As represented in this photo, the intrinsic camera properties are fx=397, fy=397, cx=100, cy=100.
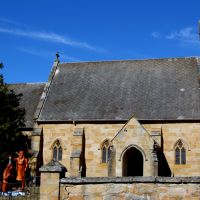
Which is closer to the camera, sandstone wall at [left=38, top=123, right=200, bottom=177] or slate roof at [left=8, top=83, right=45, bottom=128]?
sandstone wall at [left=38, top=123, right=200, bottom=177]

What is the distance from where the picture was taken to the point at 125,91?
33594 millimetres

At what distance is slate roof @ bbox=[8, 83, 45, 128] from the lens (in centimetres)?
3456

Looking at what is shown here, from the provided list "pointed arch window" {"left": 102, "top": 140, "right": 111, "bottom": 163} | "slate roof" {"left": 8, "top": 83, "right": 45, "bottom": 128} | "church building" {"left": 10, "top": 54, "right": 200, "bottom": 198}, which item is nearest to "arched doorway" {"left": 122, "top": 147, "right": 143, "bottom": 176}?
"church building" {"left": 10, "top": 54, "right": 200, "bottom": 198}

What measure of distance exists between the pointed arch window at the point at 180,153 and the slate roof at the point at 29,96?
1229cm

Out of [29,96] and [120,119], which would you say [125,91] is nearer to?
[120,119]

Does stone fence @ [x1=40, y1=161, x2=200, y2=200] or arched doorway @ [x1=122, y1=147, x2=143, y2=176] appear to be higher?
arched doorway @ [x1=122, y1=147, x2=143, y2=176]

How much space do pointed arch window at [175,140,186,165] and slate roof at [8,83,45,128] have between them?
12.3 metres

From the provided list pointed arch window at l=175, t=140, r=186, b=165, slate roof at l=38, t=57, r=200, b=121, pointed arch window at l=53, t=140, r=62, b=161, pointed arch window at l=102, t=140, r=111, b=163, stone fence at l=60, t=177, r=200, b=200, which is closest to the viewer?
stone fence at l=60, t=177, r=200, b=200

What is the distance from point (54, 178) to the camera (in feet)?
43.9

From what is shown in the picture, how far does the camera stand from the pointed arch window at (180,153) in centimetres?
2970

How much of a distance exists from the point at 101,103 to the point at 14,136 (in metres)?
7.89

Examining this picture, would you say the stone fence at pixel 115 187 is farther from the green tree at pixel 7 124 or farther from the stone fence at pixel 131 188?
the green tree at pixel 7 124

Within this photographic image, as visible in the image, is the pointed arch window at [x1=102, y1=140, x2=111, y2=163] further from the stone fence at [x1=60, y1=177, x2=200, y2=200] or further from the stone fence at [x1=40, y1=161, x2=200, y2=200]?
the stone fence at [x1=60, y1=177, x2=200, y2=200]

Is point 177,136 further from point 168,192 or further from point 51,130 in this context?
point 168,192
